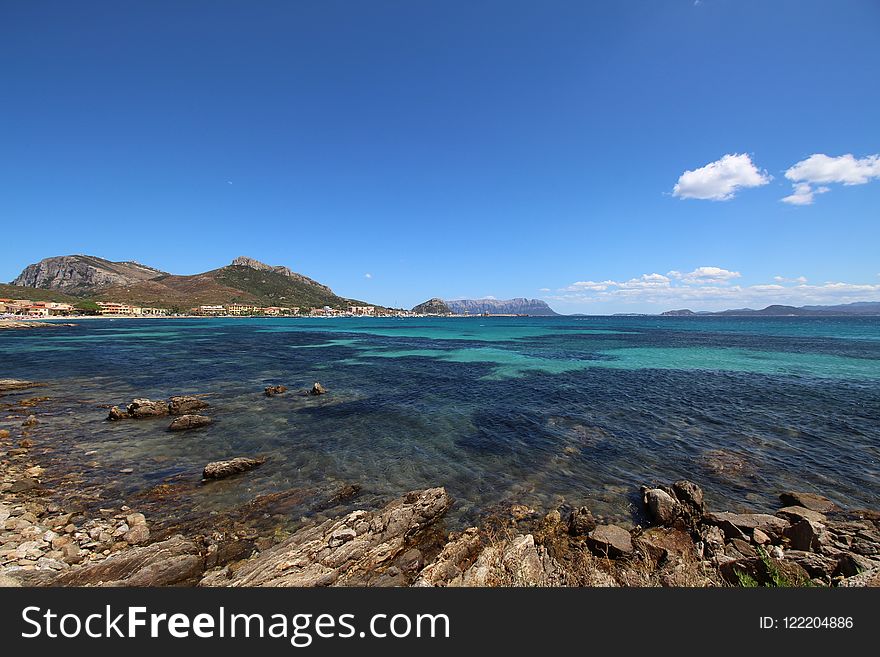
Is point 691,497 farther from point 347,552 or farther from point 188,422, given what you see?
point 188,422

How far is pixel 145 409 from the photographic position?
73.7ft

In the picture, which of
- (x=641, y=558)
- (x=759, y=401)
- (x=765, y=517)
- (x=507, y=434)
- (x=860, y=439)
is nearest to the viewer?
(x=641, y=558)

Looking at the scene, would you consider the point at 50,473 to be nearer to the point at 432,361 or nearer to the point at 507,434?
the point at 507,434

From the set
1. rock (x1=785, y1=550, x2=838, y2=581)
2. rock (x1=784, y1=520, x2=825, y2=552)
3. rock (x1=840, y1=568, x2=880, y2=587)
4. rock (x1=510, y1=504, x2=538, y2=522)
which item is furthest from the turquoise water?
rock (x1=840, y1=568, x2=880, y2=587)

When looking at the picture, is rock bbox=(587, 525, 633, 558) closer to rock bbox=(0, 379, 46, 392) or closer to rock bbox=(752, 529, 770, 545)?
rock bbox=(752, 529, 770, 545)

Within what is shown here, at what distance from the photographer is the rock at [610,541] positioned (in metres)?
9.86

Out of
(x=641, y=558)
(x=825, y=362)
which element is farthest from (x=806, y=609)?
(x=825, y=362)

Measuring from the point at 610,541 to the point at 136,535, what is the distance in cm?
1462

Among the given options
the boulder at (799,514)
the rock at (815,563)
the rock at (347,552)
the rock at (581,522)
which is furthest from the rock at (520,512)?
the boulder at (799,514)

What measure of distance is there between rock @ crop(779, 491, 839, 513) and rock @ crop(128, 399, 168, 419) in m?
34.2

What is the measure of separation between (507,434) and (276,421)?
50.2 ft

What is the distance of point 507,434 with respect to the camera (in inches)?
827

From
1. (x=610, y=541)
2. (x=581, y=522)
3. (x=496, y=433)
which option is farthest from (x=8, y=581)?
(x=496, y=433)

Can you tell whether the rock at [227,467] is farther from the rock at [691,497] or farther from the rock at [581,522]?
the rock at [691,497]
